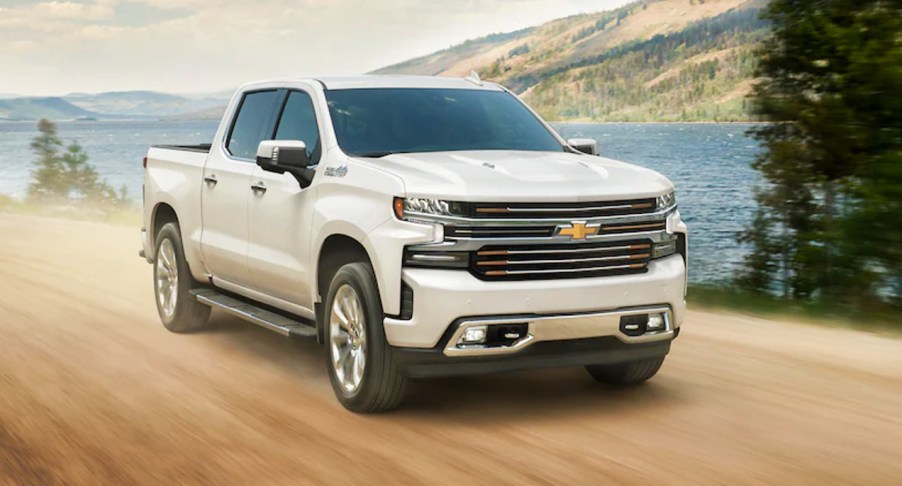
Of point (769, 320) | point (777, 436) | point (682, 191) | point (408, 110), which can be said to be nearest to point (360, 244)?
point (408, 110)

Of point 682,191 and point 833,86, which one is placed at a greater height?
point 833,86

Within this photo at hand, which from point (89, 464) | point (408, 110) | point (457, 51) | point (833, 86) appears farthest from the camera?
point (457, 51)

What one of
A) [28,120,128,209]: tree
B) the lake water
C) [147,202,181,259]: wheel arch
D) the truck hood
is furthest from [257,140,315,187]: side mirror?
[28,120,128,209]: tree

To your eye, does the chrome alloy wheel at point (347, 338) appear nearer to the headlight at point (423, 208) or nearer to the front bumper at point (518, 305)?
the front bumper at point (518, 305)

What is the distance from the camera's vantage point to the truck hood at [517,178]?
6.48 m

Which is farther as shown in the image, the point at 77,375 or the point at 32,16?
the point at 32,16

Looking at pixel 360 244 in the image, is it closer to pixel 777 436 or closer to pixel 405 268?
pixel 405 268

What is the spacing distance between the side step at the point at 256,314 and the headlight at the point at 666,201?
2.10 m

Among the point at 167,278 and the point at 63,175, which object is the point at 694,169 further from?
the point at 167,278

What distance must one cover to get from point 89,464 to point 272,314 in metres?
2.59

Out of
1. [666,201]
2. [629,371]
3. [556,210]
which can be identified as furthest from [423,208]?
[629,371]

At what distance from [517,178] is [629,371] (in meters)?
1.60

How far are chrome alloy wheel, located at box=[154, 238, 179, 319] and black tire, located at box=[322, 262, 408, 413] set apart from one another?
3314 millimetres

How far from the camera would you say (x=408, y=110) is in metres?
8.07
